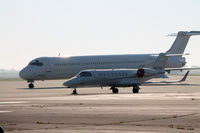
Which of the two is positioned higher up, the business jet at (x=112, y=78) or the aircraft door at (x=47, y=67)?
the aircraft door at (x=47, y=67)

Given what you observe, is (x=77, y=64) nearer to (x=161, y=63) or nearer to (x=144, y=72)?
(x=161, y=63)

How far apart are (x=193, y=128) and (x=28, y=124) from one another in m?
5.66

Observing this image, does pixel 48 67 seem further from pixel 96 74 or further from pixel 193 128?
pixel 193 128

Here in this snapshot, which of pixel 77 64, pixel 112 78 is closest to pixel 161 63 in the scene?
pixel 112 78

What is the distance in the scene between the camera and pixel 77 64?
69.6 meters

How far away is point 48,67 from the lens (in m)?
67.0

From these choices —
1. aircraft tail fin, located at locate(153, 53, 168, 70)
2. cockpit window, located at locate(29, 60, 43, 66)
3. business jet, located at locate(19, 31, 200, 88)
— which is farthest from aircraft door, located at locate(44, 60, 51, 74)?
aircraft tail fin, located at locate(153, 53, 168, 70)

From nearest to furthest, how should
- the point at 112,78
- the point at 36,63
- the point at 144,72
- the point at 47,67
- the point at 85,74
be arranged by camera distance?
the point at 85,74 < the point at 112,78 < the point at 144,72 < the point at 47,67 < the point at 36,63

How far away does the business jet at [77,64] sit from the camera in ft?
219

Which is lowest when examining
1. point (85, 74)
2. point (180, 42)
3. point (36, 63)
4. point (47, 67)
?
point (85, 74)

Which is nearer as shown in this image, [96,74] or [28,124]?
[28,124]

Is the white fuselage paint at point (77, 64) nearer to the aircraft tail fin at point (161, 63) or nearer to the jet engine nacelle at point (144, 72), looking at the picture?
the aircraft tail fin at point (161, 63)

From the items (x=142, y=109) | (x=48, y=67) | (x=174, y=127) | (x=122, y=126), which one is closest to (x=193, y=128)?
(x=174, y=127)

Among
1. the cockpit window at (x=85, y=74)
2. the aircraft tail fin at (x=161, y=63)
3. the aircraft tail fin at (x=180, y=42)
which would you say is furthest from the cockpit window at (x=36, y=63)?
the cockpit window at (x=85, y=74)
